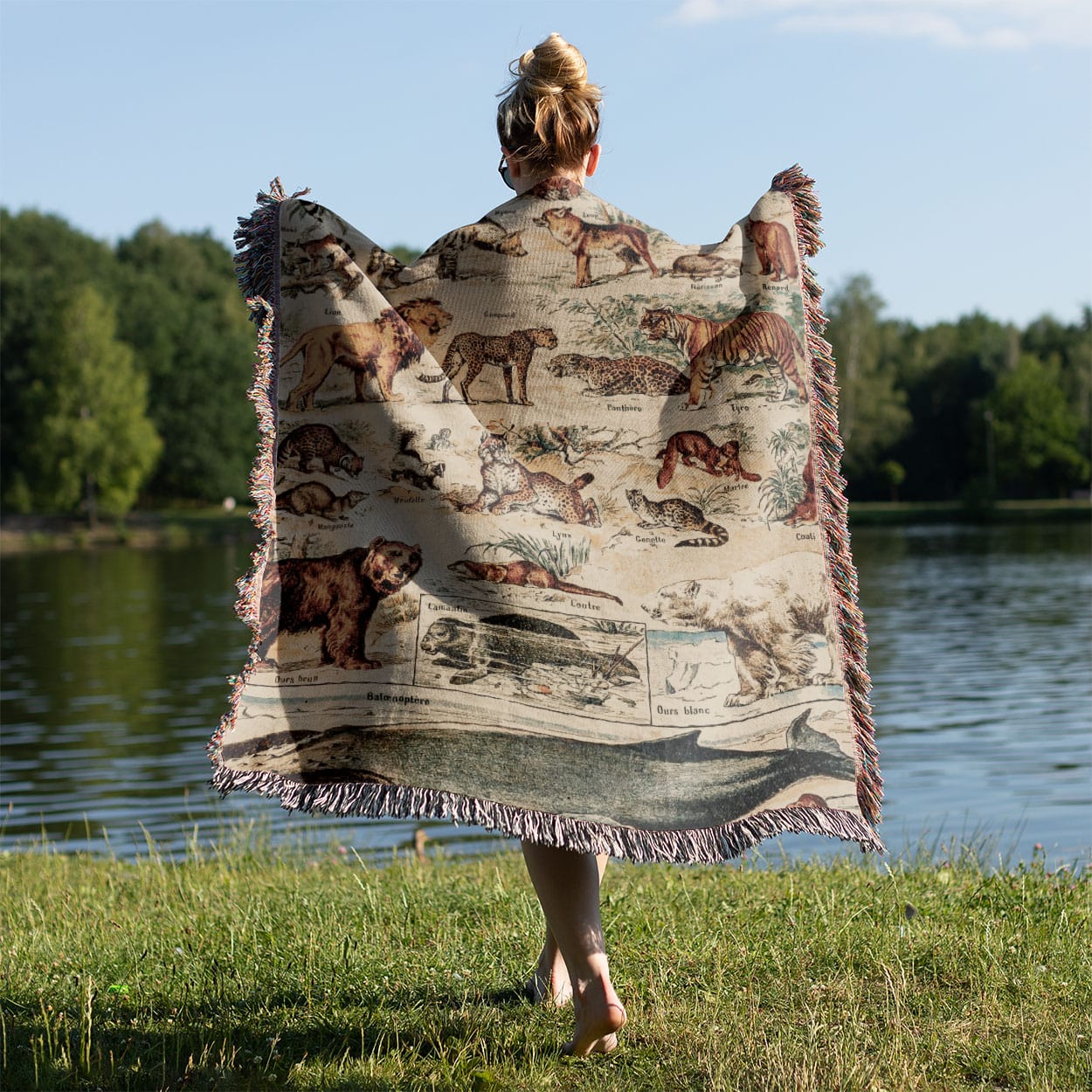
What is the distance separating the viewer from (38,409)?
173ft

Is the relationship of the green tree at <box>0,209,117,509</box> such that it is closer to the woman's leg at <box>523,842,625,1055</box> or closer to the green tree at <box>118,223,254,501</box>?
the green tree at <box>118,223,254,501</box>

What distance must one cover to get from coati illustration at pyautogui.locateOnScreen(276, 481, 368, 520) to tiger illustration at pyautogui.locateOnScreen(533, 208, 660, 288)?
771 millimetres

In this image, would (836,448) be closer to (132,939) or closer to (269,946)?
(269,946)

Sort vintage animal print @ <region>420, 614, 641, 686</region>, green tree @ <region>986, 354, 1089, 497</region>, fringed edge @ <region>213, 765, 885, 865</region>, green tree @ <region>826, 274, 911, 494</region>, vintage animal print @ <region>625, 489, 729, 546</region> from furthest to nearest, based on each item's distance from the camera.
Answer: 1. green tree @ <region>986, 354, 1089, 497</region>
2. green tree @ <region>826, 274, 911, 494</region>
3. vintage animal print @ <region>625, 489, 729, 546</region>
4. vintage animal print @ <region>420, 614, 641, 686</region>
5. fringed edge @ <region>213, 765, 885, 865</region>

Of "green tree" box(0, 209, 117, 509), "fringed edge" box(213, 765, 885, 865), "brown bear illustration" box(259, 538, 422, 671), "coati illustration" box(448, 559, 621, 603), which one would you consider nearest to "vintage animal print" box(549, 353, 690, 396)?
"coati illustration" box(448, 559, 621, 603)

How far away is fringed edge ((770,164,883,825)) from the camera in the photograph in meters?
3.30

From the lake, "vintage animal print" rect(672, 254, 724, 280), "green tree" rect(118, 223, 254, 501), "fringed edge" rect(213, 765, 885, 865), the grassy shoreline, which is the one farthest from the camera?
"green tree" rect(118, 223, 254, 501)

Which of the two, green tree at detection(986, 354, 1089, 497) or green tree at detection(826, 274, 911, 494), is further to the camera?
green tree at detection(986, 354, 1089, 497)

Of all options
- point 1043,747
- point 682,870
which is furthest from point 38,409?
point 682,870

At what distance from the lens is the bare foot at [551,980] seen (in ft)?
11.0

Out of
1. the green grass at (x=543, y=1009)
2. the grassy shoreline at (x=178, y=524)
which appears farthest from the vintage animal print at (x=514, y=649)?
the grassy shoreline at (x=178, y=524)

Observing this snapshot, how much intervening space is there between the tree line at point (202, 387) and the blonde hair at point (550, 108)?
167 ft

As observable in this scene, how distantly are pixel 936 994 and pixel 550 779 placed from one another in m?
1.14

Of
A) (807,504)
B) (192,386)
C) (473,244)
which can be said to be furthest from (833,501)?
(192,386)
